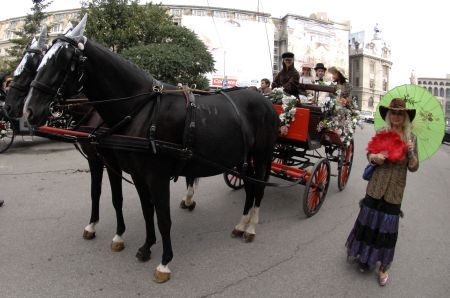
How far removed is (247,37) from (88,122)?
52252 millimetres

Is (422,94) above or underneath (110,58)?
underneath

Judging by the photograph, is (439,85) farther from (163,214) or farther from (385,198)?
(163,214)

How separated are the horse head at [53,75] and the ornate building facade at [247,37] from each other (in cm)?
4374

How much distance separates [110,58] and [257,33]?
53.6 metres

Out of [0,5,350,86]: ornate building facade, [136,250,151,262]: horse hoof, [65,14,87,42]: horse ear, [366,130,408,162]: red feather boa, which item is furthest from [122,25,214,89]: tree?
[0,5,350,86]: ornate building facade

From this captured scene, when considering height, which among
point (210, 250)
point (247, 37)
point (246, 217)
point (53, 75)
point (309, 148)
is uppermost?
point (247, 37)

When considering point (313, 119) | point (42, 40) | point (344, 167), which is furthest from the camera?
point (344, 167)

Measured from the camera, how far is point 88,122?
3.80 metres

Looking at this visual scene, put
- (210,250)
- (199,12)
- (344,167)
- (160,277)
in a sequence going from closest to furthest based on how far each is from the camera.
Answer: (160,277), (210,250), (344,167), (199,12)

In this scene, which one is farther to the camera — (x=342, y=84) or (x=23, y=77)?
(x=342, y=84)

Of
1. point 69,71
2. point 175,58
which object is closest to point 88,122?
point 69,71

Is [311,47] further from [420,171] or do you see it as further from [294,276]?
[294,276]

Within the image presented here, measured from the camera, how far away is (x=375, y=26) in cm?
9912

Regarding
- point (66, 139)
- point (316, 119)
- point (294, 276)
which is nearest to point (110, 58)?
point (66, 139)
